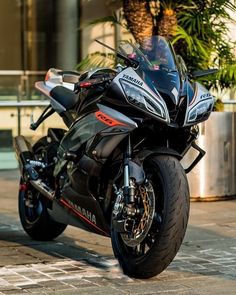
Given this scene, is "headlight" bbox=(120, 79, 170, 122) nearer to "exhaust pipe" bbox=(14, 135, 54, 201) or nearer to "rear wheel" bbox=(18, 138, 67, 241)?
"exhaust pipe" bbox=(14, 135, 54, 201)

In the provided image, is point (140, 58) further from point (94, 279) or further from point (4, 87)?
point (4, 87)

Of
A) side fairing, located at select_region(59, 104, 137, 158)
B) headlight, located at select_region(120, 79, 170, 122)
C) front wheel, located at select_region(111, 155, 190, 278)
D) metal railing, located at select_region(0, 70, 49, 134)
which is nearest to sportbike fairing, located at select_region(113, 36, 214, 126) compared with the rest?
headlight, located at select_region(120, 79, 170, 122)

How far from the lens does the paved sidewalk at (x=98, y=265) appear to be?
536cm

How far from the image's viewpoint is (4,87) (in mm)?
12883

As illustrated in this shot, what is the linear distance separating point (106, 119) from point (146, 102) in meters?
0.36

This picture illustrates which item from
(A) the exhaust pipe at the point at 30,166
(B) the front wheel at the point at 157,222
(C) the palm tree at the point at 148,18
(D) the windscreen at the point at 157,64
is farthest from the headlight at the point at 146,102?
(C) the palm tree at the point at 148,18

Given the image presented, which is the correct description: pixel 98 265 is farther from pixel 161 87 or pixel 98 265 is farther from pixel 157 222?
pixel 161 87

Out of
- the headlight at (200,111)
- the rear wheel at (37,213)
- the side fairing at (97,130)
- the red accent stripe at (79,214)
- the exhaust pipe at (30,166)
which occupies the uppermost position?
the headlight at (200,111)

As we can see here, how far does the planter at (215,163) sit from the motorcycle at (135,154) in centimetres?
320

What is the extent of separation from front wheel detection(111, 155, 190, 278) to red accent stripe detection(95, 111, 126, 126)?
337 mm

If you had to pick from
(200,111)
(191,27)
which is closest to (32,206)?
(200,111)

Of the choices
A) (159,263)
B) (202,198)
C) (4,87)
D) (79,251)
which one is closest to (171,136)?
(159,263)

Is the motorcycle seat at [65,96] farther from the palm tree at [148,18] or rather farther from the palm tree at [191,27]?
the palm tree at [148,18]

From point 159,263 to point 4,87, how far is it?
7896 millimetres
